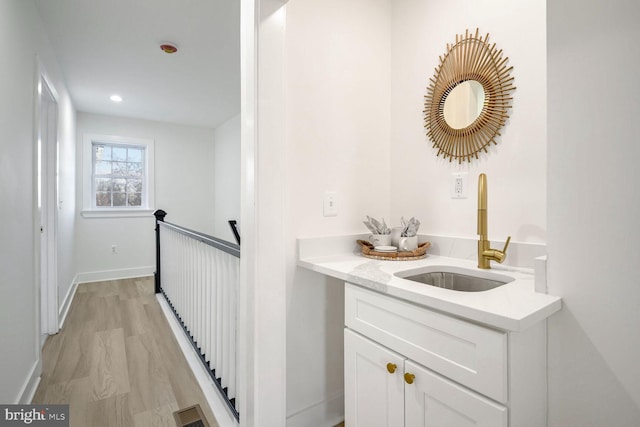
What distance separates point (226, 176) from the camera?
17.1ft

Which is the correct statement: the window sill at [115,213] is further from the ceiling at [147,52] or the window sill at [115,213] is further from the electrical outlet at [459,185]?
the electrical outlet at [459,185]

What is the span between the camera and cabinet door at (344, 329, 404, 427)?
1.02 metres

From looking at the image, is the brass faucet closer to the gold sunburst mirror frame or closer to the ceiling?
the gold sunburst mirror frame

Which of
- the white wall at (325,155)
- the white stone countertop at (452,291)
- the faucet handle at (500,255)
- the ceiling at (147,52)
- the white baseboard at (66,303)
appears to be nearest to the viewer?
the white stone countertop at (452,291)

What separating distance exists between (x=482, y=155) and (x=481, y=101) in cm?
23

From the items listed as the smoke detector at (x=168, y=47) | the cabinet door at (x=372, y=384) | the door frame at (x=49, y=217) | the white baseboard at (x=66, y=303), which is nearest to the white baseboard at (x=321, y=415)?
the cabinet door at (x=372, y=384)

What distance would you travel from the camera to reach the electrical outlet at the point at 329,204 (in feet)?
5.07

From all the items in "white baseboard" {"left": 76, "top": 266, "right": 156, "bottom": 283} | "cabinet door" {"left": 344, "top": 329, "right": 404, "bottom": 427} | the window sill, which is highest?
the window sill

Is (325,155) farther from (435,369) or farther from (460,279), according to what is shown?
(435,369)

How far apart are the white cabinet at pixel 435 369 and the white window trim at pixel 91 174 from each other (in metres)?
4.76

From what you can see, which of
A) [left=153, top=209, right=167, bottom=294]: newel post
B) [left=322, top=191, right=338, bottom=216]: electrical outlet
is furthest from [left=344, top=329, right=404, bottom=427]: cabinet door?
[left=153, top=209, right=167, bottom=294]: newel post

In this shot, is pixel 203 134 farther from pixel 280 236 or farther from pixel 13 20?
pixel 280 236

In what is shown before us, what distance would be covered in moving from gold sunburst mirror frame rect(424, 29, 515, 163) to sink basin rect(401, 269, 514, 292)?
0.52m

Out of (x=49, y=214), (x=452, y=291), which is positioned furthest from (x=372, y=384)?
(x=49, y=214)
